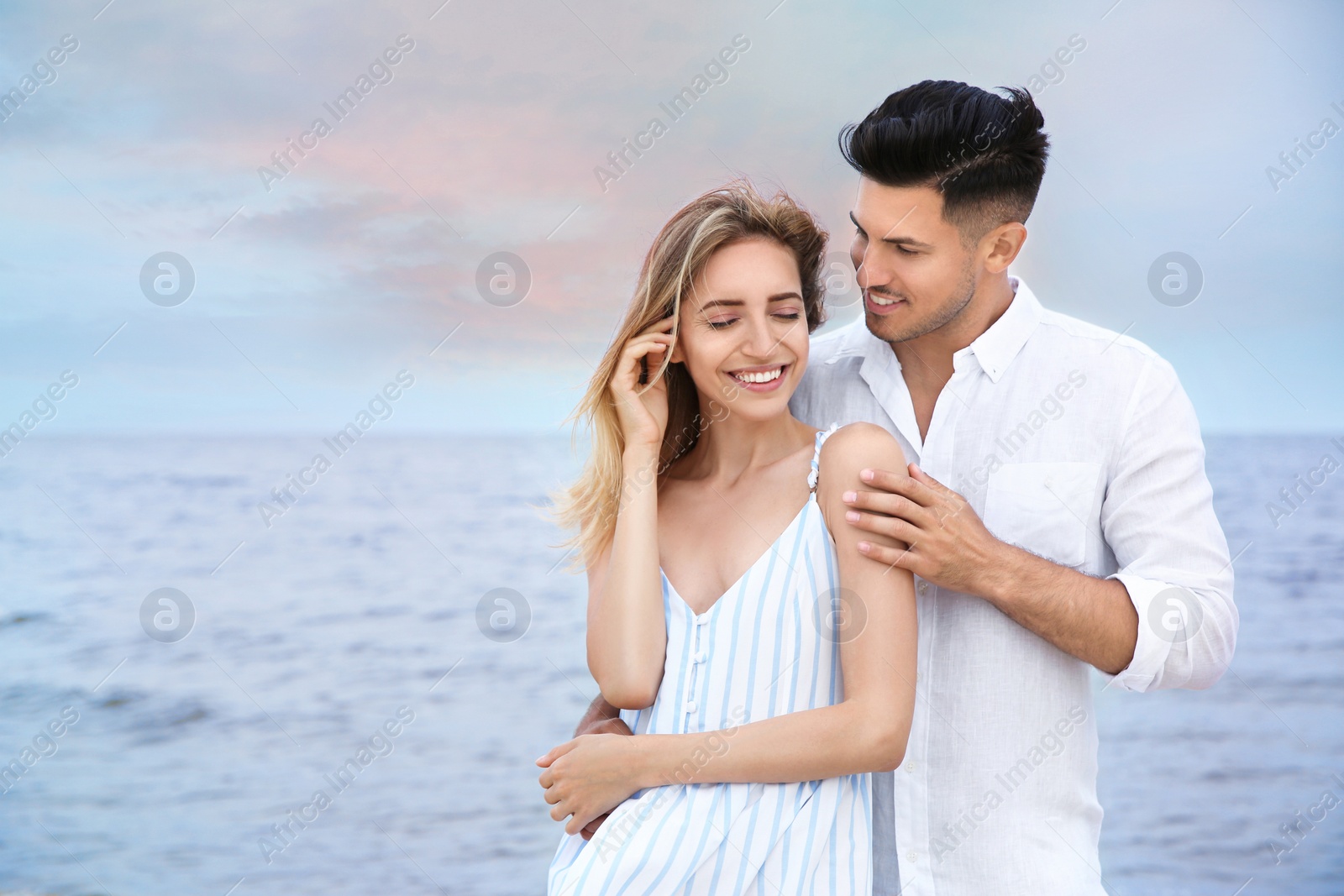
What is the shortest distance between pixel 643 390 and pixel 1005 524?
2.66ft

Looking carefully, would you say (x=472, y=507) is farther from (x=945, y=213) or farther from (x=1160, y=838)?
(x=945, y=213)

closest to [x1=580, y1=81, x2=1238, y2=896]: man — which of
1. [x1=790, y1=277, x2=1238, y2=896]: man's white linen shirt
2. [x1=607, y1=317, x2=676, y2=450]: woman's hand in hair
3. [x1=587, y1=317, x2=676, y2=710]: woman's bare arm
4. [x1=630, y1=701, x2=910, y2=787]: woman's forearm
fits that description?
[x1=790, y1=277, x2=1238, y2=896]: man's white linen shirt

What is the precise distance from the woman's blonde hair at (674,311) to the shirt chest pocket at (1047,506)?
1.90ft

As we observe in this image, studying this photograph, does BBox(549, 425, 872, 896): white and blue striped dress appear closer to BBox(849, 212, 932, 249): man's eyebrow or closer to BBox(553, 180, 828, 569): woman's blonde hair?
BBox(553, 180, 828, 569): woman's blonde hair

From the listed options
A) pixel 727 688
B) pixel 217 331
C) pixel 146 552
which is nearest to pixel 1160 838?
pixel 727 688

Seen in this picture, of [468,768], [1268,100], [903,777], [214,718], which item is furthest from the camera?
[1268,100]

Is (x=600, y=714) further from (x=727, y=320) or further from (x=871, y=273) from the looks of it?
(x=871, y=273)

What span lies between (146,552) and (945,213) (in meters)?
12.7

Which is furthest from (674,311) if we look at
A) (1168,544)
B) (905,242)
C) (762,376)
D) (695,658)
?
(1168,544)

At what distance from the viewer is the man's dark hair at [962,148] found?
2.29 meters

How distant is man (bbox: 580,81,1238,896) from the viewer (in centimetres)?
199

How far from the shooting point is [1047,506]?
2117 mm

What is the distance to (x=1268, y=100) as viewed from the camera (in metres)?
9.55

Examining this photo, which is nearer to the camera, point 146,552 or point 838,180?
point 838,180
